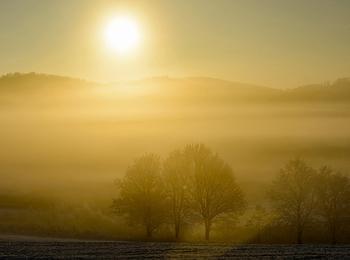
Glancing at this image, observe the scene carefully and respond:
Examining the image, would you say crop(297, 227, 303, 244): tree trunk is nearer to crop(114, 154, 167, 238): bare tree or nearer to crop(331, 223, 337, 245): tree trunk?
crop(331, 223, 337, 245): tree trunk

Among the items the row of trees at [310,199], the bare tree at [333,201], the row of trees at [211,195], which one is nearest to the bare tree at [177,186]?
the row of trees at [211,195]

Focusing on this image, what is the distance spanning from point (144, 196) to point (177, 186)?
14.5 ft

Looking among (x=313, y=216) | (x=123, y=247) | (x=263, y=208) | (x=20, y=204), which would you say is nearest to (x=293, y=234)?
(x=313, y=216)

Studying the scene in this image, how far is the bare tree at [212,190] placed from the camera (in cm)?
7431

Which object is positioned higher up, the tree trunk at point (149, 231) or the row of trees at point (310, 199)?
the row of trees at point (310, 199)

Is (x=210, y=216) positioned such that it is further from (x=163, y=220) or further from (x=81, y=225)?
(x=81, y=225)

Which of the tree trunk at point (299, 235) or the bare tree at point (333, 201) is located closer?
the tree trunk at point (299, 235)

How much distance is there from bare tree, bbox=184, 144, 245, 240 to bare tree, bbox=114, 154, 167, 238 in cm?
436

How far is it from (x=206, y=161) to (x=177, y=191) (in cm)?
538

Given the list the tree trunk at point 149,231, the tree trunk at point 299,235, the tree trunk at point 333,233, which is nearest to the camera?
the tree trunk at point 299,235

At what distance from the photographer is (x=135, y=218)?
75.6 metres

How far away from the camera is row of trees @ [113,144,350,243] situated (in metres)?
73.8

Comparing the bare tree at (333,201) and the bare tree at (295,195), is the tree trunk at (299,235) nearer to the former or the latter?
the bare tree at (295,195)

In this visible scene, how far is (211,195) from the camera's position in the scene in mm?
75062
